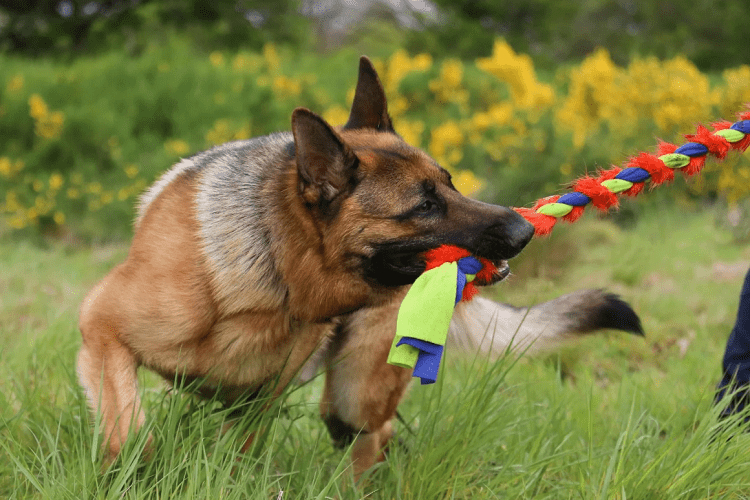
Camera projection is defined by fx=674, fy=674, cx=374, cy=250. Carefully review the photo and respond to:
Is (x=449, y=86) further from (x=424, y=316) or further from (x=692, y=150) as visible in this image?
(x=424, y=316)

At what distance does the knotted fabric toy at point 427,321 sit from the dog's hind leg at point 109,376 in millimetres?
985

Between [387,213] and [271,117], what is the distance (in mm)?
6935

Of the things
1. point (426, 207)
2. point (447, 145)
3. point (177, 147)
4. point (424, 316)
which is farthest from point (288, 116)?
point (424, 316)

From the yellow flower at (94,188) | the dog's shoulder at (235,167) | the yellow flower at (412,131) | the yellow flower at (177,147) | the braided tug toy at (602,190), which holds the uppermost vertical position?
the dog's shoulder at (235,167)

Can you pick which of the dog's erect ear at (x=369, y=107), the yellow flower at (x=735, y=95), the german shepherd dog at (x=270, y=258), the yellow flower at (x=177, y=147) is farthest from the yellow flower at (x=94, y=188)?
the yellow flower at (x=735, y=95)

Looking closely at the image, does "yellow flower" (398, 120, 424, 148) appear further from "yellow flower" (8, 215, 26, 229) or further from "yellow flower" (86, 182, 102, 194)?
"yellow flower" (8, 215, 26, 229)

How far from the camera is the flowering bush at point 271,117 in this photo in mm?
7469

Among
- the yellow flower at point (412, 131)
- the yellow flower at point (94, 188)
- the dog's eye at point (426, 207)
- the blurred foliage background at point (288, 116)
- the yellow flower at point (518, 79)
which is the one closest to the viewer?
the dog's eye at point (426, 207)

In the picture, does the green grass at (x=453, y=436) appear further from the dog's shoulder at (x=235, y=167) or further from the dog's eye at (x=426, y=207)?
the dog's shoulder at (x=235, y=167)

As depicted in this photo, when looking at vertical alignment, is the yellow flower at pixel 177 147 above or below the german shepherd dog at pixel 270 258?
below

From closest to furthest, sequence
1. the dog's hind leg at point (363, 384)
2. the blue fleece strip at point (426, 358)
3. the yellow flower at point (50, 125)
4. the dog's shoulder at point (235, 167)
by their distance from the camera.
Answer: the blue fleece strip at point (426, 358), the dog's shoulder at point (235, 167), the dog's hind leg at point (363, 384), the yellow flower at point (50, 125)

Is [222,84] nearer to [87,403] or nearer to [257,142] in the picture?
[257,142]

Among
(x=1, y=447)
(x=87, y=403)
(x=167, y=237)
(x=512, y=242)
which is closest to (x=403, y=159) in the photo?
(x=512, y=242)

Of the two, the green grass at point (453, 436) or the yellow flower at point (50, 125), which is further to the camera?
the yellow flower at point (50, 125)
